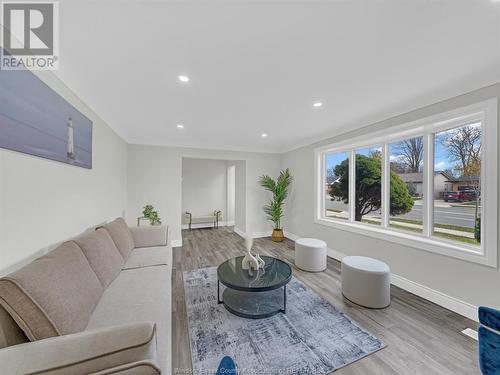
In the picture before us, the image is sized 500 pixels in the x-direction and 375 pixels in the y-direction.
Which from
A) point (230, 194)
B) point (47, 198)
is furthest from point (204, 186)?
point (47, 198)

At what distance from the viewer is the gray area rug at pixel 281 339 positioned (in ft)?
5.00

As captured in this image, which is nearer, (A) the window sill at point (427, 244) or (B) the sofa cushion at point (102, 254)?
(B) the sofa cushion at point (102, 254)

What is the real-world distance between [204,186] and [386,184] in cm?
526

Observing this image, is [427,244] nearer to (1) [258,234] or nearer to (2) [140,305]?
(2) [140,305]

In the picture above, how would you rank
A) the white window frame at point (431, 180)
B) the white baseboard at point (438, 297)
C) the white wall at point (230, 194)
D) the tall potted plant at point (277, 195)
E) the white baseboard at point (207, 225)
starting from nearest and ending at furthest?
the white window frame at point (431, 180)
the white baseboard at point (438, 297)
the tall potted plant at point (277, 195)
the white baseboard at point (207, 225)
the white wall at point (230, 194)

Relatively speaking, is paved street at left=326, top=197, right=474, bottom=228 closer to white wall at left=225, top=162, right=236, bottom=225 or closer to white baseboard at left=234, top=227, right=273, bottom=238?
white baseboard at left=234, top=227, right=273, bottom=238

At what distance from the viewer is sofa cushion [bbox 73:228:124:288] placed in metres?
1.64

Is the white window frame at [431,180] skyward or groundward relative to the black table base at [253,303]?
skyward

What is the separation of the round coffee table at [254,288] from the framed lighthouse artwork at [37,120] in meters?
1.88

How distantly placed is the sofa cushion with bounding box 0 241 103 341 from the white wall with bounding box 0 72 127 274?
0.26 metres

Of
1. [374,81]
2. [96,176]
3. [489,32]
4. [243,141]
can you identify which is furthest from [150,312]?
[243,141]

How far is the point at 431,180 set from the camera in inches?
102

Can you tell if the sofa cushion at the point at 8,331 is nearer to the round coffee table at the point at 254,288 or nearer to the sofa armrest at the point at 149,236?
the round coffee table at the point at 254,288

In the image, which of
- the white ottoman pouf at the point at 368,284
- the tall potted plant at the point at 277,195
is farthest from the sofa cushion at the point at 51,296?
the tall potted plant at the point at 277,195
